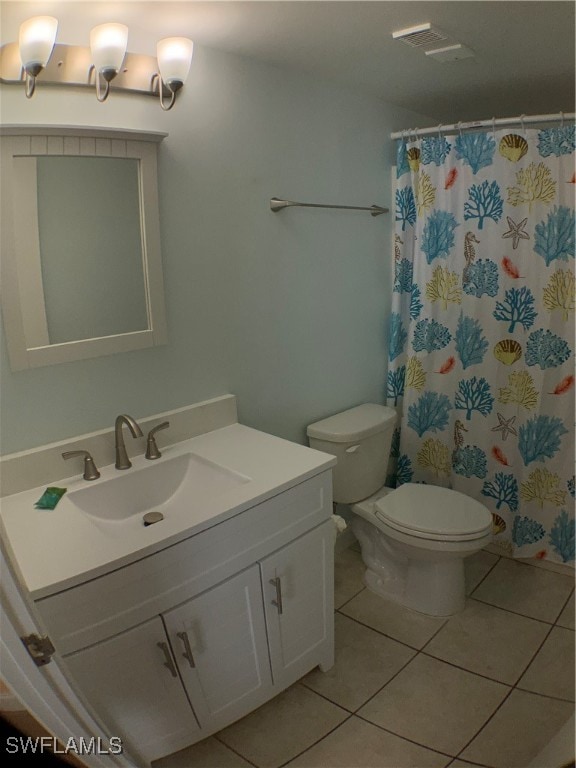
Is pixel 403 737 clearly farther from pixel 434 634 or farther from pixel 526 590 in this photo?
pixel 526 590

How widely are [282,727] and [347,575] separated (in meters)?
0.82

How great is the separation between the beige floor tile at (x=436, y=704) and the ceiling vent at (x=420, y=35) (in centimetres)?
214

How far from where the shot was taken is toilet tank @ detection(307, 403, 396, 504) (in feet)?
7.09

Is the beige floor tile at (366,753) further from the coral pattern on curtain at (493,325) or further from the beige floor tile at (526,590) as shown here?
the coral pattern on curtain at (493,325)

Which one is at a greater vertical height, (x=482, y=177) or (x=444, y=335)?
(x=482, y=177)

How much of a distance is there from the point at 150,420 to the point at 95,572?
24.5 inches

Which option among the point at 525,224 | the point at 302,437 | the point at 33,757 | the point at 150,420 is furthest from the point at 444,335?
the point at 33,757

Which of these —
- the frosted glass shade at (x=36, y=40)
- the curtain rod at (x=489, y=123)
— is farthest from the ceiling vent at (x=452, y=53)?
the frosted glass shade at (x=36, y=40)

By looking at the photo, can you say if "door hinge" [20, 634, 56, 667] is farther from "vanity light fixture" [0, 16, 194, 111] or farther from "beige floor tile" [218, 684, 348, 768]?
"vanity light fixture" [0, 16, 194, 111]

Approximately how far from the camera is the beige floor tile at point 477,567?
7.57 ft

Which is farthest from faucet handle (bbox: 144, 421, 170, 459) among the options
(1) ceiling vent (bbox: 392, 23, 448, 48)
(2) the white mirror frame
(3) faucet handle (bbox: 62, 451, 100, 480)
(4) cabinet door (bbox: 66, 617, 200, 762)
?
(1) ceiling vent (bbox: 392, 23, 448, 48)

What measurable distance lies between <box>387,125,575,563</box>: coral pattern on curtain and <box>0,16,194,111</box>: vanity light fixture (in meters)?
1.31

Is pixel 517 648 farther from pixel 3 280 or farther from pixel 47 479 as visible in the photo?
pixel 3 280

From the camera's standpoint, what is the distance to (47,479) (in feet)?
4.88
